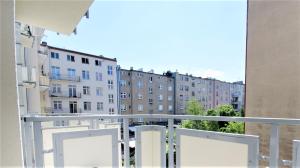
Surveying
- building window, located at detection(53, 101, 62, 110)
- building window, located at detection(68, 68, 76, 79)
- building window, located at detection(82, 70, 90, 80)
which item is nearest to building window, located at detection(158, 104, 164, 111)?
building window, located at detection(82, 70, 90, 80)

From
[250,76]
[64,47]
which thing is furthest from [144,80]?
[250,76]

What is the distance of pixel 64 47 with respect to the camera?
46.3 ft

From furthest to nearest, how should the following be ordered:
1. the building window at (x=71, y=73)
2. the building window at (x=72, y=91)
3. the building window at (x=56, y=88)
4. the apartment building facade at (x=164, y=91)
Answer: the apartment building facade at (x=164, y=91), the building window at (x=72, y=91), the building window at (x=71, y=73), the building window at (x=56, y=88)

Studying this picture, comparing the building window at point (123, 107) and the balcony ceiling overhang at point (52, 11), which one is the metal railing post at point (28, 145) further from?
the building window at point (123, 107)

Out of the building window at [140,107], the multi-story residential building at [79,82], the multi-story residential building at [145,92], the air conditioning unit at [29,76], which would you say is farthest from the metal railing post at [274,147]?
the building window at [140,107]

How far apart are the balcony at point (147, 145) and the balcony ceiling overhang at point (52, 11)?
97 cm

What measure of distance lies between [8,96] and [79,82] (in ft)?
49.2

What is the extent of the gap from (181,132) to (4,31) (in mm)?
1525

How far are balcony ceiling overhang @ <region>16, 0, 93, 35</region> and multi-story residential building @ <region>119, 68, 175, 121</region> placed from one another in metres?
15.9

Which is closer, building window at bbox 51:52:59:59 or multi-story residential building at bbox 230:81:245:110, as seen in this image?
building window at bbox 51:52:59:59

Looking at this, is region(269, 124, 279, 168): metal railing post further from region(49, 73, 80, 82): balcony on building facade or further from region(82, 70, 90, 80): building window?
region(82, 70, 90, 80): building window

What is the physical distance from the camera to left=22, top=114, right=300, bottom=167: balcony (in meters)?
1.43

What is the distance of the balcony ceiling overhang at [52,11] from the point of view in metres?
1.61

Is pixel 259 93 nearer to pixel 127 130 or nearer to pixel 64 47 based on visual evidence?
pixel 127 130
